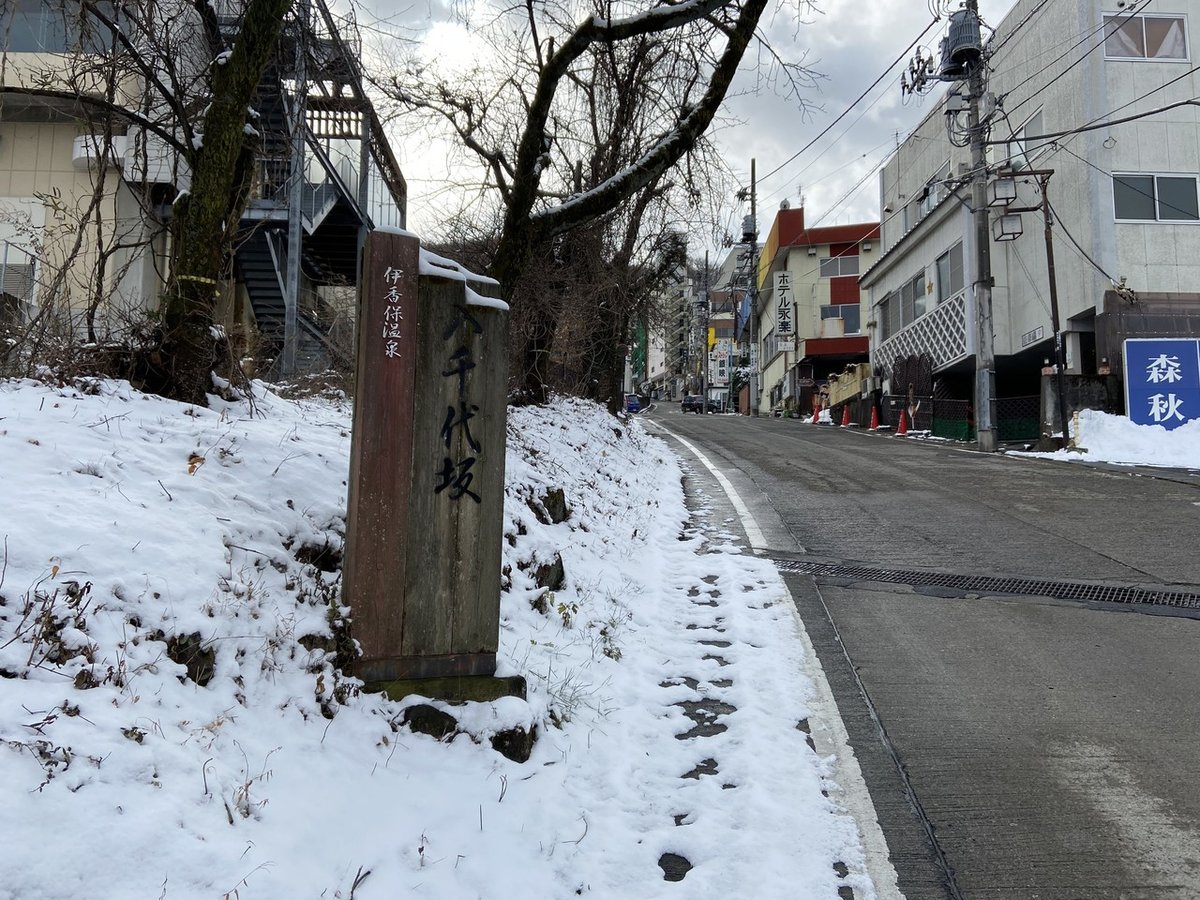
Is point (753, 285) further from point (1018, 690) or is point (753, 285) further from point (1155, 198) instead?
point (1018, 690)

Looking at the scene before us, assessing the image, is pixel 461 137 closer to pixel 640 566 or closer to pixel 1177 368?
pixel 640 566

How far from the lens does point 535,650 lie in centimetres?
492

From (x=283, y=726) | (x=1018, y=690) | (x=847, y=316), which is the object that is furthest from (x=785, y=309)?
(x=283, y=726)

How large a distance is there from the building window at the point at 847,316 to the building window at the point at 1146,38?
83.0 ft

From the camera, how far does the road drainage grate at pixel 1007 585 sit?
20.8ft

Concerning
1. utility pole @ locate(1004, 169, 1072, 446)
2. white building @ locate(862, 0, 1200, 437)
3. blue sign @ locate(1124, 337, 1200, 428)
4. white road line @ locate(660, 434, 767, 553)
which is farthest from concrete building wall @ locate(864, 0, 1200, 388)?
white road line @ locate(660, 434, 767, 553)

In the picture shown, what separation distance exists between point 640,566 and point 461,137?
8293mm

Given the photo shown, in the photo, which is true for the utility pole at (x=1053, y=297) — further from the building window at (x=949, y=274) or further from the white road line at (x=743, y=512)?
the white road line at (x=743, y=512)

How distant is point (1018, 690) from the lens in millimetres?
4699

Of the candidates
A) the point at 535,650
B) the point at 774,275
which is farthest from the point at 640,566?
the point at 774,275

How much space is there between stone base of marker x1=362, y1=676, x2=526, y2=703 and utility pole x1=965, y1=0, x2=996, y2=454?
62.4ft

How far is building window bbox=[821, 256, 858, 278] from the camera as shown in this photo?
46.4 m

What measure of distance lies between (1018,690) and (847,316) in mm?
44242

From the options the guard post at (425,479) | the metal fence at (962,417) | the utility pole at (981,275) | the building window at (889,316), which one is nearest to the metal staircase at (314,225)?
the guard post at (425,479)
